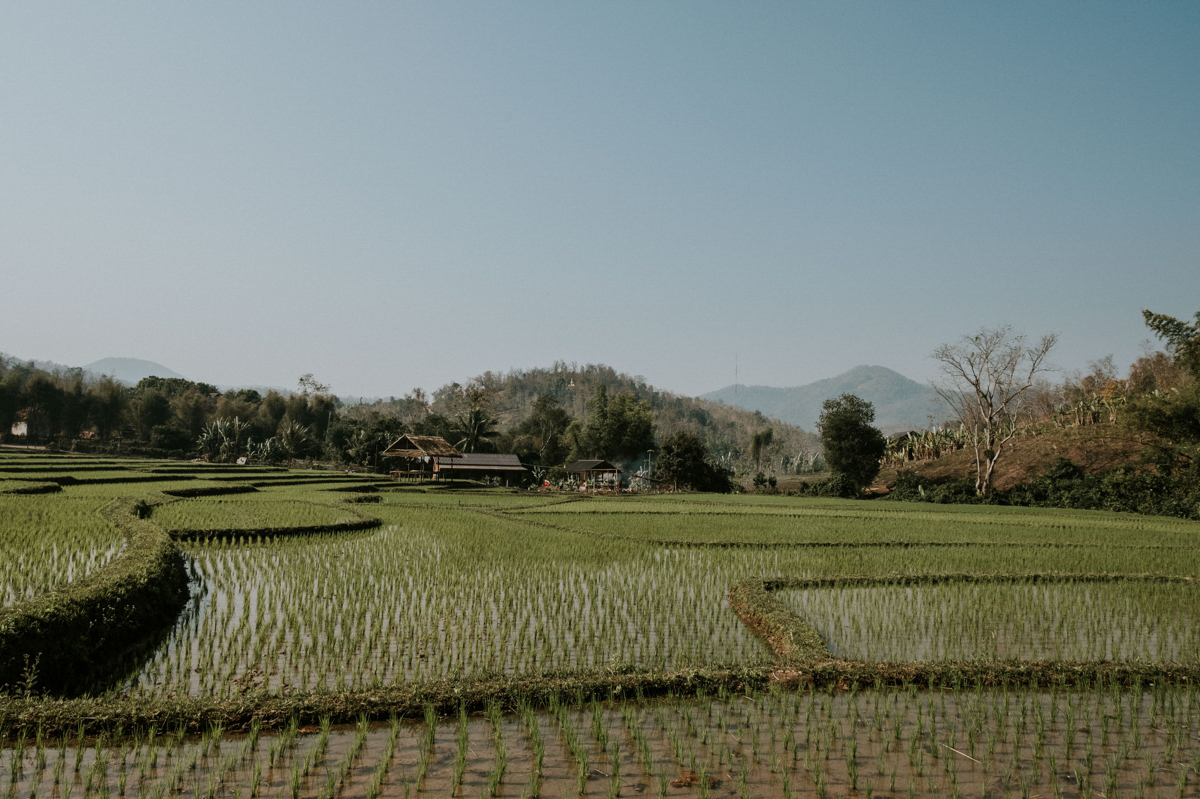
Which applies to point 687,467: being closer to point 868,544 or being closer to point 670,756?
point 868,544

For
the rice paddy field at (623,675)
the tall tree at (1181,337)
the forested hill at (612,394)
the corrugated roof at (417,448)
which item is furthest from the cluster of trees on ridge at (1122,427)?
the forested hill at (612,394)

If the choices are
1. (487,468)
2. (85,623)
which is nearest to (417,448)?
(487,468)

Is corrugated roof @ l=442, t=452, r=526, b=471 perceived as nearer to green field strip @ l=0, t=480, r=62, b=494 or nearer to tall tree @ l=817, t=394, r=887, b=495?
tall tree @ l=817, t=394, r=887, b=495

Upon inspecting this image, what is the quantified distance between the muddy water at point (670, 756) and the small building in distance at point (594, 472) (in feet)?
129

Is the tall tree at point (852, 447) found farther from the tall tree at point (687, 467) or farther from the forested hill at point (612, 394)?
the forested hill at point (612, 394)

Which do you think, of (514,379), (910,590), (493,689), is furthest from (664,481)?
(514,379)

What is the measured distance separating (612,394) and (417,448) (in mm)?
60370

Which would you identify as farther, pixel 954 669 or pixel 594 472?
pixel 594 472

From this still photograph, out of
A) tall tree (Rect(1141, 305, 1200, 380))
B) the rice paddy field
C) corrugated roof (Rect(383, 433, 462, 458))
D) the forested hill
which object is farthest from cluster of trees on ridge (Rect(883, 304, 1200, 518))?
the forested hill

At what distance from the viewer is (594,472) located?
47875 millimetres

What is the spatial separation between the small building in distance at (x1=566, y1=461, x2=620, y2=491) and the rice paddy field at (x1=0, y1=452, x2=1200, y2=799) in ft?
107

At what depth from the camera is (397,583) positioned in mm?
9289

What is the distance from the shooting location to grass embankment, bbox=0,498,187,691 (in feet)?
17.2

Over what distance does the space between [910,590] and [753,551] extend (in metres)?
4.07
